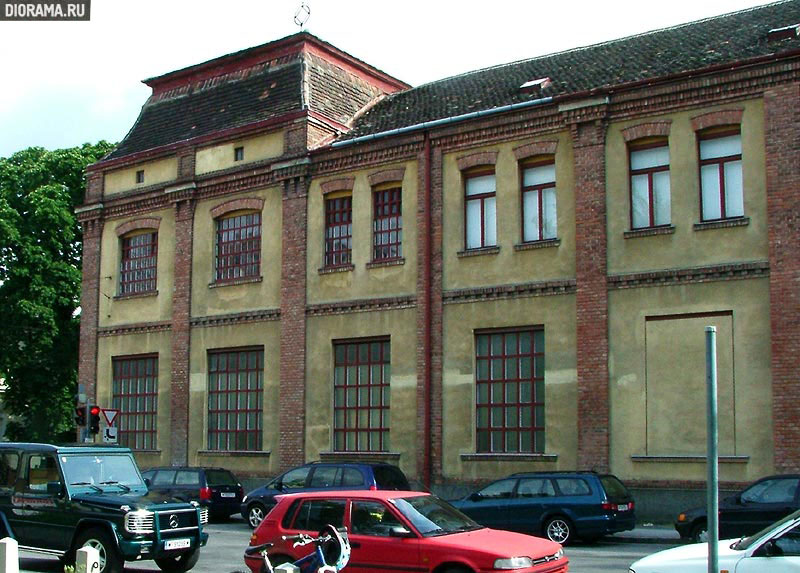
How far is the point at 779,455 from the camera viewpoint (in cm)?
2047

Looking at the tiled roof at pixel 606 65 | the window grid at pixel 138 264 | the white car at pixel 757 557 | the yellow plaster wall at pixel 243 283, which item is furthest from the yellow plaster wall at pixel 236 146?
the white car at pixel 757 557

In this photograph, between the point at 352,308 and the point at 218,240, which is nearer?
the point at 352,308

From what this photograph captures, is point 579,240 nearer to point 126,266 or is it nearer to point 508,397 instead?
point 508,397

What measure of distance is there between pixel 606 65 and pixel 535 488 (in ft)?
38.0

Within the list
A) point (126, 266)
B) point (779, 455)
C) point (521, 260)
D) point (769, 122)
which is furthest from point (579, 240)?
point (126, 266)

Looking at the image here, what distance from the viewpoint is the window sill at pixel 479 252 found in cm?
2508

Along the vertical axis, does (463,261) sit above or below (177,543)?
above

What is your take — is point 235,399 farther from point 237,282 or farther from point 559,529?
point 559,529

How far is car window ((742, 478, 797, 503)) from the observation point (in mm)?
17062

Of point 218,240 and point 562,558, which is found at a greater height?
point 218,240

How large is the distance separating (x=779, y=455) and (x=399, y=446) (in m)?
9.48

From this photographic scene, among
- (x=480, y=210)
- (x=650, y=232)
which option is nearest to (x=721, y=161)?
(x=650, y=232)

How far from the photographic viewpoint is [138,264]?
33.1 m

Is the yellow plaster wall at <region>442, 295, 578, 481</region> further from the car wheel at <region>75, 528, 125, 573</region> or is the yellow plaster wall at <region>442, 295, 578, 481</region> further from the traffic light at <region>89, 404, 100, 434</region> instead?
the car wheel at <region>75, 528, 125, 573</region>
